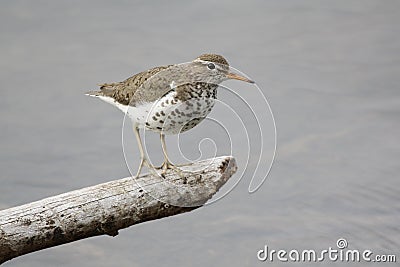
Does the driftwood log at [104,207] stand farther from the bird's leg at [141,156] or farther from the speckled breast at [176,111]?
the speckled breast at [176,111]

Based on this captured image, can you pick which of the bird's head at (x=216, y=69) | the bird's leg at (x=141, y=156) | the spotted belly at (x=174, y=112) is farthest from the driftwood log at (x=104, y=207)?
the bird's head at (x=216, y=69)

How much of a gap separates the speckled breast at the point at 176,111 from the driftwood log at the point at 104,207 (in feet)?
1.12

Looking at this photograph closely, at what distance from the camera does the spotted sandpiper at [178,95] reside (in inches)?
222

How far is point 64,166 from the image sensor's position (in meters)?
8.29

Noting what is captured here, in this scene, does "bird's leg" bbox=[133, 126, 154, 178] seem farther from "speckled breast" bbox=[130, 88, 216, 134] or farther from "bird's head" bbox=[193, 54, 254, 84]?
"bird's head" bbox=[193, 54, 254, 84]

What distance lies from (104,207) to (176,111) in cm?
75

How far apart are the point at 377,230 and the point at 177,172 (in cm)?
236

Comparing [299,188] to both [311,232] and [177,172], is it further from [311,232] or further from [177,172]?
[177,172]

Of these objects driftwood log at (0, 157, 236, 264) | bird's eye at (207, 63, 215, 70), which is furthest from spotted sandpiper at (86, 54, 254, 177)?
driftwood log at (0, 157, 236, 264)

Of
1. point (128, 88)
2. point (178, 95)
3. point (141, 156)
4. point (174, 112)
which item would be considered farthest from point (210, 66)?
point (141, 156)

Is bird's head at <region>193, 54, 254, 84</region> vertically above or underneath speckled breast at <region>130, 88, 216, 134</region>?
above

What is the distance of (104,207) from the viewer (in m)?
5.52

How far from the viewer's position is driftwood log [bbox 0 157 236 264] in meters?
5.42

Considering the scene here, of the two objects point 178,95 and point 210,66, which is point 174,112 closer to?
point 178,95
